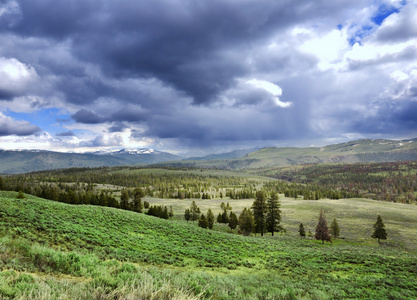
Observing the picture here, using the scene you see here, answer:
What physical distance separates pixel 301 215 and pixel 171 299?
106 meters

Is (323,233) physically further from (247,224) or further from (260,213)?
(247,224)

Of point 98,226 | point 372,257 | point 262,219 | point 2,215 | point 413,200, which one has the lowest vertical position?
point 413,200

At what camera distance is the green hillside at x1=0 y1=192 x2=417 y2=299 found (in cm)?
721

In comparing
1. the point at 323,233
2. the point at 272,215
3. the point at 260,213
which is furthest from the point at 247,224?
the point at 323,233

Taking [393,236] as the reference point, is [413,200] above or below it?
below

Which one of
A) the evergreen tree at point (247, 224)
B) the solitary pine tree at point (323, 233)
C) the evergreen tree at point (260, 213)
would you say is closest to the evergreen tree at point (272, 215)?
the evergreen tree at point (260, 213)

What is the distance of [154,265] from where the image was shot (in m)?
16.4

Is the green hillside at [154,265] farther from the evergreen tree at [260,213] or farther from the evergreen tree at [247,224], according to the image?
the evergreen tree at [260,213]

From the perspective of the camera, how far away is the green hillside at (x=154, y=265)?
7207 mm

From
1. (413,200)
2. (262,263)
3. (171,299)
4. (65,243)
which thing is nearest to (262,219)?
(262,263)

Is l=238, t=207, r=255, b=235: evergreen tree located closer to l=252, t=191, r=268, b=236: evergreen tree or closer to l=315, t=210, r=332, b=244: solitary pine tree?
l=252, t=191, r=268, b=236: evergreen tree

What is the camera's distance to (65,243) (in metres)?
16.9

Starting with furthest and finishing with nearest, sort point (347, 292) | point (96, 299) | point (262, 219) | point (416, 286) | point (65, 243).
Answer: point (262, 219) → point (65, 243) → point (416, 286) → point (347, 292) → point (96, 299)

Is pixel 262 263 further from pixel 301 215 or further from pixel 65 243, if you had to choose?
pixel 301 215
